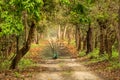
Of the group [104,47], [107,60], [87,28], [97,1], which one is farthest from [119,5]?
[87,28]

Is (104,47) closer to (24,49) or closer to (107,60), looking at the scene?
(107,60)

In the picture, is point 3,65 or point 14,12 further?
point 3,65

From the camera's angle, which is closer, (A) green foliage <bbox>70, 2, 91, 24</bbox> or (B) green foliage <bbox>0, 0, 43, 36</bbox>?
(B) green foliage <bbox>0, 0, 43, 36</bbox>

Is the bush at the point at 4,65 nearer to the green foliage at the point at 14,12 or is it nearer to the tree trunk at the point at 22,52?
the tree trunk at the point at 22,52

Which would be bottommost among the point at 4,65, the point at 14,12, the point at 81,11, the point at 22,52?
the point at 4,65

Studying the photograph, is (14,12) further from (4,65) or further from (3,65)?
(4,65)

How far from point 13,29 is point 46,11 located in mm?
11188

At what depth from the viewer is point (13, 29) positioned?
16.2 m

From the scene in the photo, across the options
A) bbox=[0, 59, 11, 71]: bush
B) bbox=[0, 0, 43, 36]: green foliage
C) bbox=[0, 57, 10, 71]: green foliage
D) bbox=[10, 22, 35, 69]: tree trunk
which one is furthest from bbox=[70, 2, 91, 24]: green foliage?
bbox=[0, 59, 11, 71]: bush

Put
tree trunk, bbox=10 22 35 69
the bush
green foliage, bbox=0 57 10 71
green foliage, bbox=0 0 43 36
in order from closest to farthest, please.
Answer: green foliage, bbox=0 0 43 36
green foliage, bbox=0 57 10 71
the bush
tree trunk, bbox=10 22 35 69

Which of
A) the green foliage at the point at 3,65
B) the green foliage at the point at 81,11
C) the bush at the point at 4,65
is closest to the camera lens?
the green foliage at the point at 81,11

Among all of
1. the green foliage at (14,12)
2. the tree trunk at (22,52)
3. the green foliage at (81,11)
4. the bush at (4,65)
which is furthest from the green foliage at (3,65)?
the green foliage at (14,12)

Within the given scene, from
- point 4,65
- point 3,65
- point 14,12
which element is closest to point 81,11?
point 14,12

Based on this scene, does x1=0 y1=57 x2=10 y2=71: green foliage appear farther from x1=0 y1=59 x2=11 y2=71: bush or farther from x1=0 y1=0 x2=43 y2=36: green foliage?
x1=0 y1=0 x2=43 y2=36: green foliage
